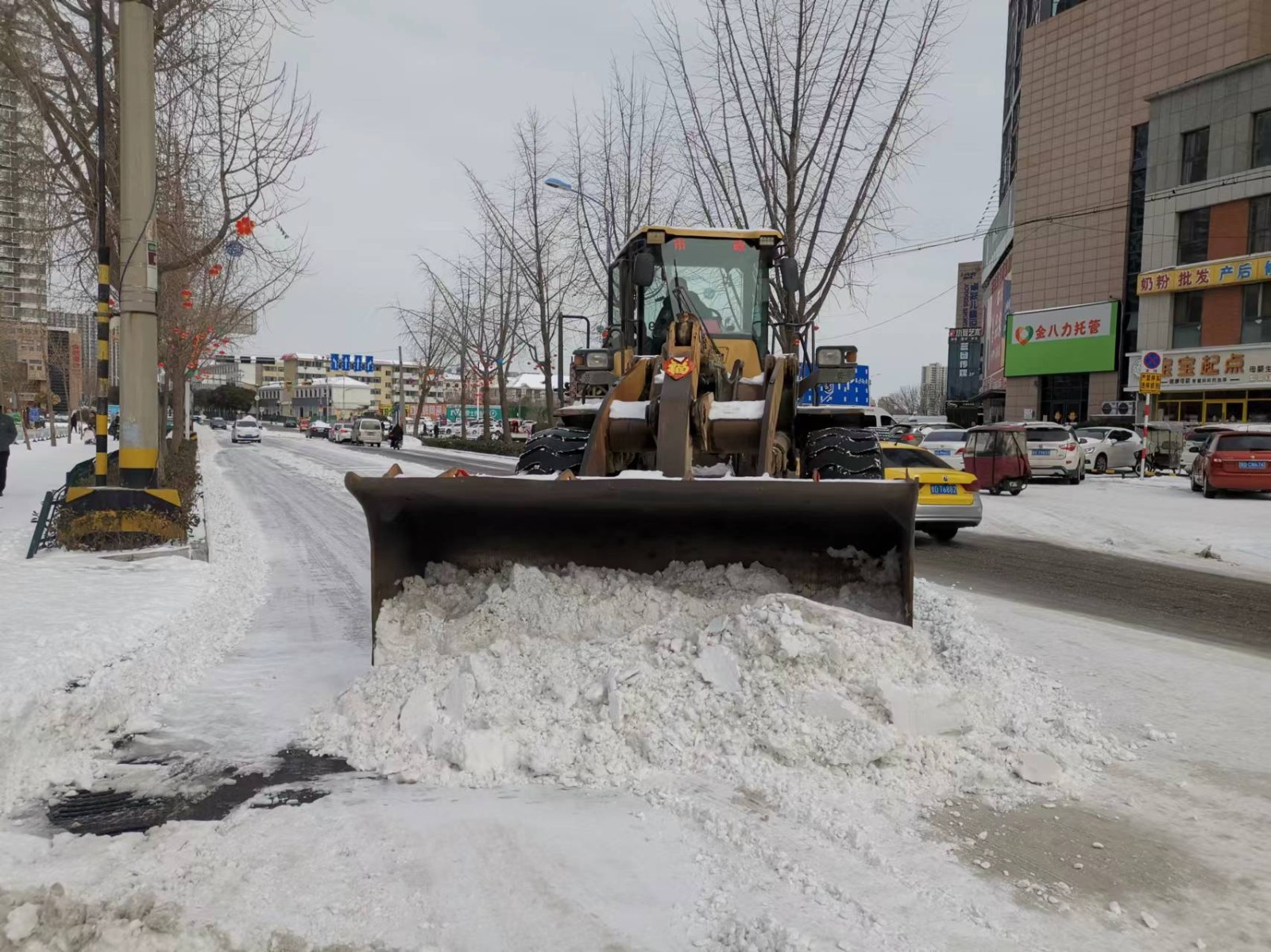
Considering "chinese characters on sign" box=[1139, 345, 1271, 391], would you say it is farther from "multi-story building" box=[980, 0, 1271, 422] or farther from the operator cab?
the operator cab

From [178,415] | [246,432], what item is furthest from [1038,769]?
[246,432]

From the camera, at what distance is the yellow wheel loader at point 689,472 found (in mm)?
4922

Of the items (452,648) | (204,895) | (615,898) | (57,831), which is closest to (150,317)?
(452,648)

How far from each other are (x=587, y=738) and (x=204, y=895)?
1676 millimetres

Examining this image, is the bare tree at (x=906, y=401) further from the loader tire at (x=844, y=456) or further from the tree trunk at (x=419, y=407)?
the loader tire at (x=844, y=456)

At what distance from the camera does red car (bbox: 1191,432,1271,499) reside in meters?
19.3

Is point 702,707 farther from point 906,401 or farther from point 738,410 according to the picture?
point 906,401

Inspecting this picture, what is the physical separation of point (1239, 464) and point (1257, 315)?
17.6m

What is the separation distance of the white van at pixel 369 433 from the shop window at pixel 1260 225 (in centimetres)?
4225

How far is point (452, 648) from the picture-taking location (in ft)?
16.3

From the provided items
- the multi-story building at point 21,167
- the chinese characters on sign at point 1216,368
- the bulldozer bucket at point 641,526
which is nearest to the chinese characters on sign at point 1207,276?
the chinese characters on sign at point 1216,368

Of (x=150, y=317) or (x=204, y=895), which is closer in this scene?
(x=204, y=895)

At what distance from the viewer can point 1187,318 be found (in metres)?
36.1

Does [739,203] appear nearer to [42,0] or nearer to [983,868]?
[42,0]
